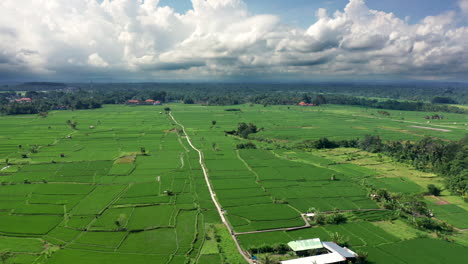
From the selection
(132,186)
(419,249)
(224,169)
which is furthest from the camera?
(224,169)

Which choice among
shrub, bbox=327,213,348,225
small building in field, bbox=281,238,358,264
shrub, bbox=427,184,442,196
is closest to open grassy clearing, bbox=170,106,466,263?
shrub, bbox=327,213,348,225

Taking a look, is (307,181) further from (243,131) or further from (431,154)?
(243,131)

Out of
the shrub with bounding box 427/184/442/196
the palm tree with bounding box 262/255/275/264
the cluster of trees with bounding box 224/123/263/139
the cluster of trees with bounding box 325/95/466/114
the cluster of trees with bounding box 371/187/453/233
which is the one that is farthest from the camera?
the cluster of trees with bounding box 325/95/466/114

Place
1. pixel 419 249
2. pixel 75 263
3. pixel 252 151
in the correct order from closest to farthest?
pixel 75 263 → pixel 419 249 → pixel 252 151

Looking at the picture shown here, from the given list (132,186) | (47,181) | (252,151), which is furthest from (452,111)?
(47,181)

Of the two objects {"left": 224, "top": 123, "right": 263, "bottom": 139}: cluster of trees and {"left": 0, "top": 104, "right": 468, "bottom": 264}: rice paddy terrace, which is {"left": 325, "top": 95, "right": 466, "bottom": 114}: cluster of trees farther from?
{"left": 0, "top": 104, "right": 468, "bottom": 264}: rice paddy terrace

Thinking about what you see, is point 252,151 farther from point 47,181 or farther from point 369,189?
point 47,181

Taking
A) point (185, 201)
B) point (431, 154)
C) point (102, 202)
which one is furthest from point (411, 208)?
point (102, 202)

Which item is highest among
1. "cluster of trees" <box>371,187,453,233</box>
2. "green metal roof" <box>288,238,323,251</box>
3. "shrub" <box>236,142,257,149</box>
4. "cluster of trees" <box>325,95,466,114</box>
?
"cluster of trees" <box>325,95,466,114</box>
